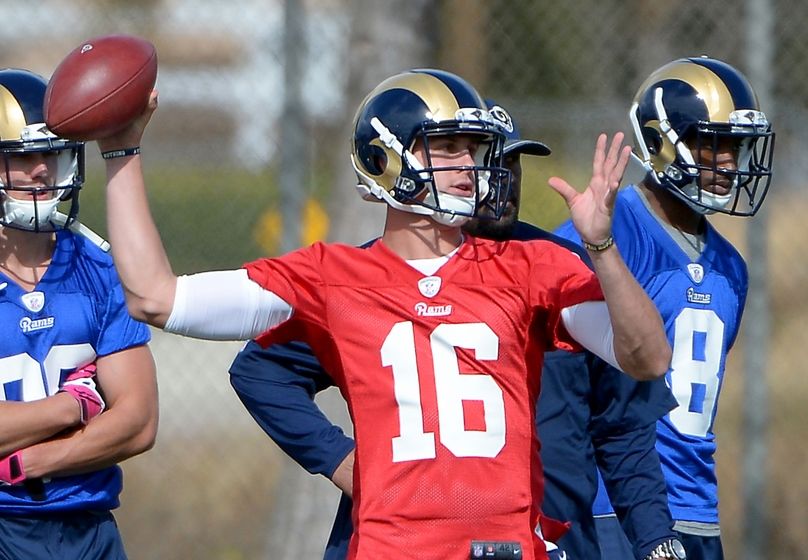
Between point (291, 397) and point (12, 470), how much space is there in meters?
0.87

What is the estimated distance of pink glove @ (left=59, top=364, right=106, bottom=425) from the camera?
174 inches

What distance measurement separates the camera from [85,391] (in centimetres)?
446

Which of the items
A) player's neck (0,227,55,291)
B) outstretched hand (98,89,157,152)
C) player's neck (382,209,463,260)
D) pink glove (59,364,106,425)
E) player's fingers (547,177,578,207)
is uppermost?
outstretched hand (98,89,157,152)

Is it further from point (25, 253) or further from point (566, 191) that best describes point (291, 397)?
point (566, 191)

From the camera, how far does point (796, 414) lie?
8.38 metres

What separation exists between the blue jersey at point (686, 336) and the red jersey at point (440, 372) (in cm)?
103

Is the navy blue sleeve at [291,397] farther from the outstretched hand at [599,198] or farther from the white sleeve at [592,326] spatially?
the outstretched hand at [599,198]

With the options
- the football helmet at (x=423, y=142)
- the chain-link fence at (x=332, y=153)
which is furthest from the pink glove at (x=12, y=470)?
the chain-link fence at (x=332, y=153)

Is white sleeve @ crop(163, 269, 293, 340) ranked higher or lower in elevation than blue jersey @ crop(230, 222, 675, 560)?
higher

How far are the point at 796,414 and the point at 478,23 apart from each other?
294 centimetres

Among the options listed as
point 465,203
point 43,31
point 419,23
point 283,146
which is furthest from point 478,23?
point 465,203

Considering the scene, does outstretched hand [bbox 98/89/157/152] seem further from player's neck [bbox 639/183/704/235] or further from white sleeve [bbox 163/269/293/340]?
player's neck [bbox 639/183/704/235]

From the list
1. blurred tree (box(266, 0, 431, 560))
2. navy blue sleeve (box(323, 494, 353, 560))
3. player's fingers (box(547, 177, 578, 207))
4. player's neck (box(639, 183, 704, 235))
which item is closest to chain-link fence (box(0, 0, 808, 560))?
blurred tree (box(266, 0, 431, 560))

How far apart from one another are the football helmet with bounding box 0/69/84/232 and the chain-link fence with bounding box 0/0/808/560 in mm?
2712
